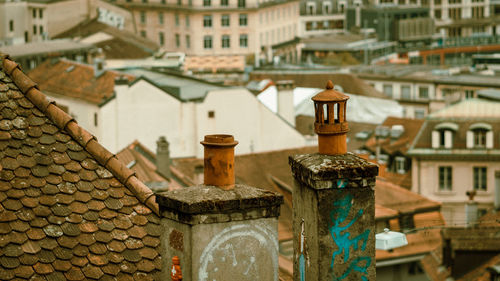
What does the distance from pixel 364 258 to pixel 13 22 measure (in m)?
95.8

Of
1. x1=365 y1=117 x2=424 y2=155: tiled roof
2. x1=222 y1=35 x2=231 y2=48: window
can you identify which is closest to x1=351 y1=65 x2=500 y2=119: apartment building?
x1=365 y1=117 x2=424 y2=155: tiled roof

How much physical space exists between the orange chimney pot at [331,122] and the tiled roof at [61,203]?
6.48 ft

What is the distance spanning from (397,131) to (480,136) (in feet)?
20.8

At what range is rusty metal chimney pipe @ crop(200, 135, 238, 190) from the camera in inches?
391

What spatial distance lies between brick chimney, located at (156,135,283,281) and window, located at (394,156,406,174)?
54.3m

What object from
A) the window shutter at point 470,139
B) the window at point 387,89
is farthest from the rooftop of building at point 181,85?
the window at point 387,89

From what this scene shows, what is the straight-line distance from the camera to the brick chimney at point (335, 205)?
9.74m

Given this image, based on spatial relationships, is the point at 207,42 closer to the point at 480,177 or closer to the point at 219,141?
the point at 480,177

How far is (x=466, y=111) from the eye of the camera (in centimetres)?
6519

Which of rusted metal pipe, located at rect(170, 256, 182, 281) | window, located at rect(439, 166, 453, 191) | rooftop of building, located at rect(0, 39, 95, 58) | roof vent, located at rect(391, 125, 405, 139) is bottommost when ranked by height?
window, located at rect(439, 166, 453, 191)

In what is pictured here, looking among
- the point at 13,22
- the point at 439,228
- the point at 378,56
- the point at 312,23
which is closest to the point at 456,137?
the point at 439,228

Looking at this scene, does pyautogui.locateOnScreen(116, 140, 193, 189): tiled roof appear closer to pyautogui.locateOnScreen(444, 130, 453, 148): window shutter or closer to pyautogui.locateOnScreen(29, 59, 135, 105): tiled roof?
pyautogui.locateOnScreen(29, 59, 135, 105): tiled roof

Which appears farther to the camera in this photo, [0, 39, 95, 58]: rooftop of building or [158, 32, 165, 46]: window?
[158, 32, 165, 46]: window

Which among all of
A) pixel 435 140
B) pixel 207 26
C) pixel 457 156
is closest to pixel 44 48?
pixel 435 140
